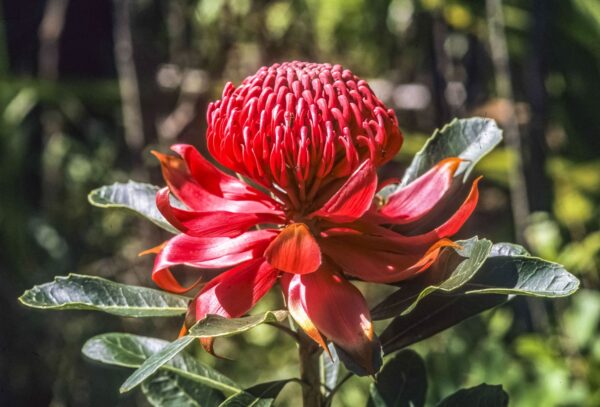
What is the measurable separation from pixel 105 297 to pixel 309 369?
0.27 metres

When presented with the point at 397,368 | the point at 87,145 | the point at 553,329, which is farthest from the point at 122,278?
the point at 397,368

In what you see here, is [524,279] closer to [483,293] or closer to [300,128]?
[483,293]


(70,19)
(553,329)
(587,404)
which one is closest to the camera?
(587,404)

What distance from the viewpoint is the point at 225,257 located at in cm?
105

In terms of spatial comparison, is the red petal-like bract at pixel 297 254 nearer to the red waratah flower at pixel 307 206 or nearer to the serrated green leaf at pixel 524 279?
the red waratah flower at pixel 307 206

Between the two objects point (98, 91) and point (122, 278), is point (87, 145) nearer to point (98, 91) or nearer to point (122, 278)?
point (98, 91)

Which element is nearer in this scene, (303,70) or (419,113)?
(303,70)

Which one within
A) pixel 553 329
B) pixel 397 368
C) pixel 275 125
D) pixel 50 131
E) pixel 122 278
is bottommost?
pixel 122 278

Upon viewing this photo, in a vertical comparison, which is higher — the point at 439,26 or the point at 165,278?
the point at 165,278

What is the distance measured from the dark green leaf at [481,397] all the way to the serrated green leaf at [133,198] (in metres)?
0.44

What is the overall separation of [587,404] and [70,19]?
3.37 metres

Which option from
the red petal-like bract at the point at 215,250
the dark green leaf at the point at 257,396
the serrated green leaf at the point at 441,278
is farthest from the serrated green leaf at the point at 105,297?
the serrated green leaf at the point at 441,278

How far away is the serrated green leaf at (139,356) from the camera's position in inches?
44.2

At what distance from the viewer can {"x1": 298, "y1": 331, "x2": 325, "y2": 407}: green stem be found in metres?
1.07
